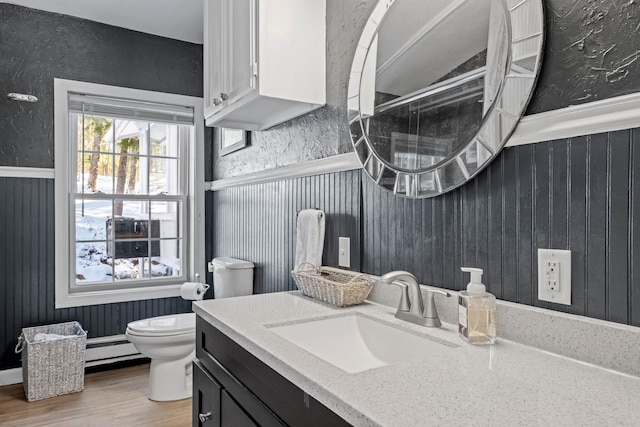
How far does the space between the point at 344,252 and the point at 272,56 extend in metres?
0.84

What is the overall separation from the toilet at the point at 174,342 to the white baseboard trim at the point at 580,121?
184 centimetres

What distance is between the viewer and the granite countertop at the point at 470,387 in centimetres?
66

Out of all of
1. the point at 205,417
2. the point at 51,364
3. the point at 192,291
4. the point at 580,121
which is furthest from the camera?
the point at 192,291

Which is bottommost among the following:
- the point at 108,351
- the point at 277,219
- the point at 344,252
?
the point at 108,351

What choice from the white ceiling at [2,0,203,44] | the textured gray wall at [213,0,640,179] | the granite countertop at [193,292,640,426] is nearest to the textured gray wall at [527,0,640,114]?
the textured gray wall at [213,0,640,179]

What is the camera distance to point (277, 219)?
7.52 ft

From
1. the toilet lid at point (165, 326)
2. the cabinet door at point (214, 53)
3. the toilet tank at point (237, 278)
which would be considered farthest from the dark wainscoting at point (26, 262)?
the cabinet door at point (214, 53)

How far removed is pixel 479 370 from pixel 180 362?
2.19 meters

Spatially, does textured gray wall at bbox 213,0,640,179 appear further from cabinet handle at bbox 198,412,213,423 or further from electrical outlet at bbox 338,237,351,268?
cabinet handle at bbox 198,412,213,423

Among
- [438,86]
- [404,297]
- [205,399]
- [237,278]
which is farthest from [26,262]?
[438,86]

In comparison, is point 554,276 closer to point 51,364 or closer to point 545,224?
point 545,224

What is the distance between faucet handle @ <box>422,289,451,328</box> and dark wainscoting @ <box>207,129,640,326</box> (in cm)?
6

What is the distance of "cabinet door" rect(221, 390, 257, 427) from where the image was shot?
3.74 feet

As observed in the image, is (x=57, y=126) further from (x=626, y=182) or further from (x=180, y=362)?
(x=626, y=182)
